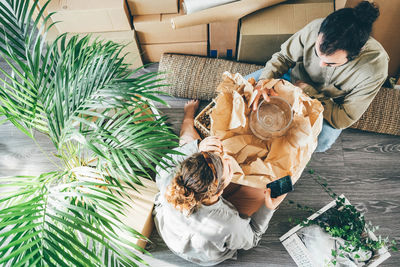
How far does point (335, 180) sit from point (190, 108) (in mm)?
1123

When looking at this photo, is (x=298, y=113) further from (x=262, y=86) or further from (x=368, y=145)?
(x=368, y=145)

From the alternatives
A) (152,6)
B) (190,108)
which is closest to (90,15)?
(152,6)

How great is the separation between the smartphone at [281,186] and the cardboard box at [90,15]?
1.32 m

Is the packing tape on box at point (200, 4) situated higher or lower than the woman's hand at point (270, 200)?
higher

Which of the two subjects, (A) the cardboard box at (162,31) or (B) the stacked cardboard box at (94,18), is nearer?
(B) the stacked cardboard box at (94,18)

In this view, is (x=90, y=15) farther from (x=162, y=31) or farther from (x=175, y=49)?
(x=175, y=49)

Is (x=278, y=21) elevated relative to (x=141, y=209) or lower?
elevated

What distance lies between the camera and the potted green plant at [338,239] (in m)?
1.28

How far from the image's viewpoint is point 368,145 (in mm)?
1782

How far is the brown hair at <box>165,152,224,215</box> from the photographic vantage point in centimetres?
97

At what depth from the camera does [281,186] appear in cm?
105

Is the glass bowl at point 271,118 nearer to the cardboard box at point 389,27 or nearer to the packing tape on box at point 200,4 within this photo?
the packing tape on box at point 200,4

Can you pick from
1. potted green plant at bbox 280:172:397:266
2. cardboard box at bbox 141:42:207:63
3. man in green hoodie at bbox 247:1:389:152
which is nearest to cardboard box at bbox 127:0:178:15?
cardboard box at bbox 141:42:207:63

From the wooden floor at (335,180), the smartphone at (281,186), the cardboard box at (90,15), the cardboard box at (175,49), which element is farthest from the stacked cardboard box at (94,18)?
the smartphone at (281,186)
